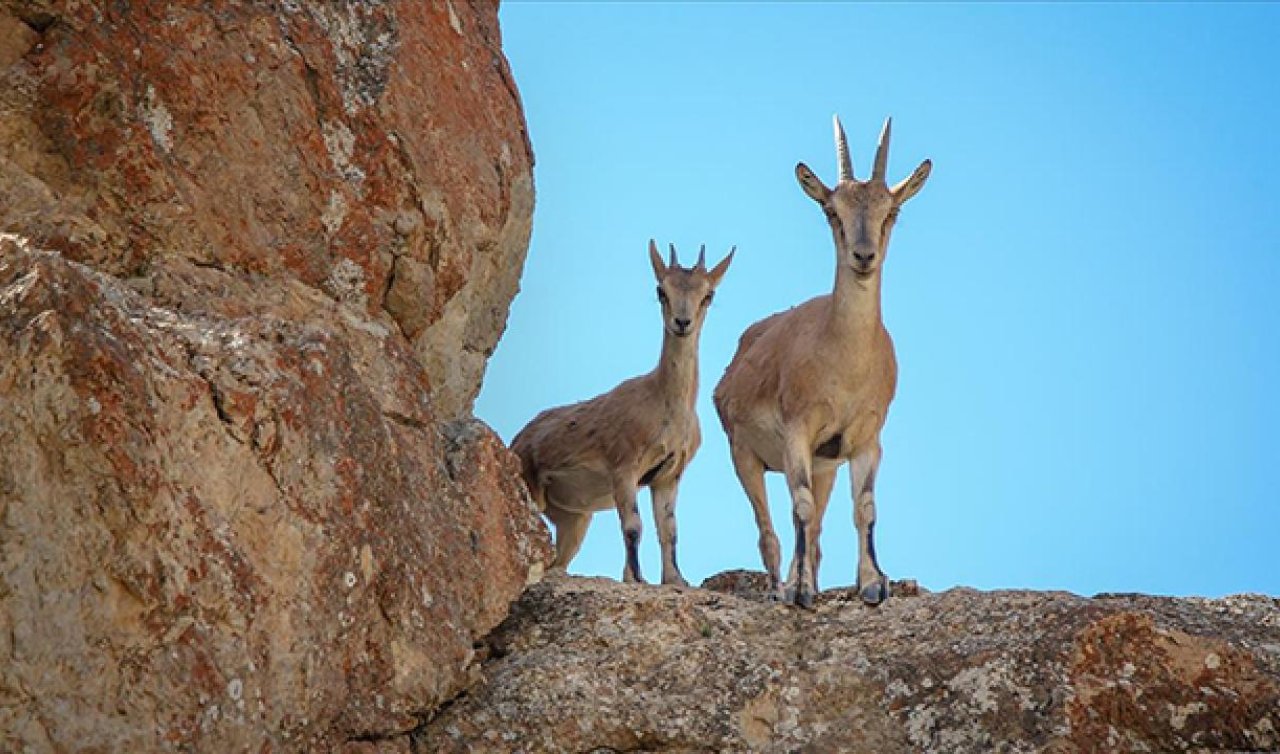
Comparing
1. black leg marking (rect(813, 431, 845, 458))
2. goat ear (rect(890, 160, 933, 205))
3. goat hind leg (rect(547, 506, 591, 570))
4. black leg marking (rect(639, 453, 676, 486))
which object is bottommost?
black leg marking (rect(813, 431, 845, 458))

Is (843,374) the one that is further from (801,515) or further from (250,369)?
(250,369)

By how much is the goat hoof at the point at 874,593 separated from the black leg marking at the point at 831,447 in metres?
1.58

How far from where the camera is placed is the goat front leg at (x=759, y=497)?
13.0m

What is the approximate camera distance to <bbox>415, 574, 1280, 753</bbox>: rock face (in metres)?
9.12

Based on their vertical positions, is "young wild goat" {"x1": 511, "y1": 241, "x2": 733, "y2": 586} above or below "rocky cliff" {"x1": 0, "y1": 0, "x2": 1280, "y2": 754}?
above

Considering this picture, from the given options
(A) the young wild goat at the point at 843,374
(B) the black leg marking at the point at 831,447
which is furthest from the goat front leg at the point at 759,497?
(B) the black leg marking at the point at 831,447

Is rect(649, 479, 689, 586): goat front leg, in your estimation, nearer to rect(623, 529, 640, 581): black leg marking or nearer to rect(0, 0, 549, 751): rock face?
rect(623, 529, 640, 581): black leg marking

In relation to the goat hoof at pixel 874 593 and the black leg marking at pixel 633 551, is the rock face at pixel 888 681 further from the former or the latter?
the black leg marking at pixel 633 551

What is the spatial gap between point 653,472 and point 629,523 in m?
0.72

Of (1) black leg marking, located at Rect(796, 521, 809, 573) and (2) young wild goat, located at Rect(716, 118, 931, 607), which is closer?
(1) black leg marking, located at Rect(796, 521, 809, 573)

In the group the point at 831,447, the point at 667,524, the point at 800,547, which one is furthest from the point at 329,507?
the point at 667,524

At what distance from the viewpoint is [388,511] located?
29.8ft

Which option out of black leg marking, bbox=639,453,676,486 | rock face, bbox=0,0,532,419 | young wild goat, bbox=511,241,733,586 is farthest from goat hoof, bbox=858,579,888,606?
black leg marking, bbox=639,453,676,486

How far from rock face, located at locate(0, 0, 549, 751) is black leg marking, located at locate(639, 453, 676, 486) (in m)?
2.47
